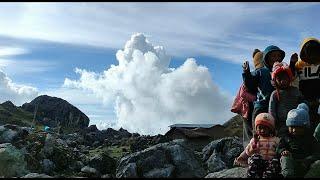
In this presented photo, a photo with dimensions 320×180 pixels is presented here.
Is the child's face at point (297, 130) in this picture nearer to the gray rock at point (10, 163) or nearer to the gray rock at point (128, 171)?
the gray rock at point (10, 163)

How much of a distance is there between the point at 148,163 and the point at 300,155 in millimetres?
11035

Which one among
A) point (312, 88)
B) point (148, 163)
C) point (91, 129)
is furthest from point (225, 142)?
point (91, 129)

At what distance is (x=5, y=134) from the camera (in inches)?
1025

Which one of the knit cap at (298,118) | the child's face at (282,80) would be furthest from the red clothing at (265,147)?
the child's face at (282,80)

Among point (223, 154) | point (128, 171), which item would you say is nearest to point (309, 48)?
point (128, 171)

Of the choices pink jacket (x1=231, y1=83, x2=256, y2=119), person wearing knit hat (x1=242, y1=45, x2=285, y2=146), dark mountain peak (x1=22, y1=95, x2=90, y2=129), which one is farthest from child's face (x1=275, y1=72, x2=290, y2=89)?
dark mountain peak (x1=22, y1=95, x2=90, y2=129)

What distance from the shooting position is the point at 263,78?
11.0 metres

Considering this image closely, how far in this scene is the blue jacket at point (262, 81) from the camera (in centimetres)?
1087

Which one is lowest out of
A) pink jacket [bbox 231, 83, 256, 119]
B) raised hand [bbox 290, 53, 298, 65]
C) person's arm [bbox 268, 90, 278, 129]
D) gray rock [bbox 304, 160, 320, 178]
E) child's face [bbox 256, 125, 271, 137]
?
gray rock [bbox 304, 160, 320, 178]

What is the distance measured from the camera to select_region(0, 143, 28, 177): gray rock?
1565 cm

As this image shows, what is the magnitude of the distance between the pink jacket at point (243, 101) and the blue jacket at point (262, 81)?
51cm

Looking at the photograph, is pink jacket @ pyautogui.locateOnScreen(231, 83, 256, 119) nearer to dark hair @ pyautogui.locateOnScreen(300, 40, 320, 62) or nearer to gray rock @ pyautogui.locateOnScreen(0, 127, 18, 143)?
dark hair @ pyautogui.locateOnScreen(300, 40, 320, 62)

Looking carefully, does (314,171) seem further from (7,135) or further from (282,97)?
(7,135)

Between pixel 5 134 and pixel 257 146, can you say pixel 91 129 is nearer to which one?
pixel 5 134
